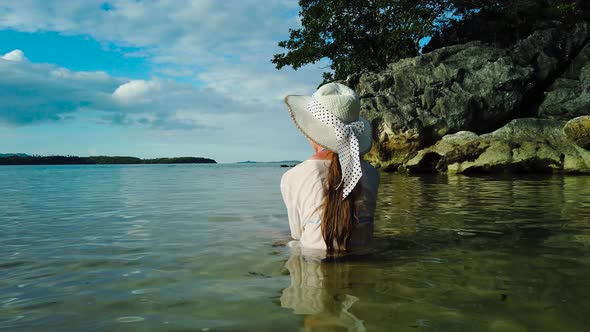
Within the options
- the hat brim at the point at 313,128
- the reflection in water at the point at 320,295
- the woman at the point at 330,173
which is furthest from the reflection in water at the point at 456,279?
the hat brim at the point at 313,128

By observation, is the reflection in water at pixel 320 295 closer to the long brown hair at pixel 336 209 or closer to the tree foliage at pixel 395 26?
the long brown hair at pixel 336 209

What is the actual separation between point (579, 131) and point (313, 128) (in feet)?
52.3

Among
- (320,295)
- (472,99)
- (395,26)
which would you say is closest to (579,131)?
(472,99)

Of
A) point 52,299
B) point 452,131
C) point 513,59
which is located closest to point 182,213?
point 52,299

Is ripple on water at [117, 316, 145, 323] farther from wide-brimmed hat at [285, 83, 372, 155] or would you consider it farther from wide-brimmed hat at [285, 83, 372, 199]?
wide-brimmed hat at [285, 83, 372, 155]

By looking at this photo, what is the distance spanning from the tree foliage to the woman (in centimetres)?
2108

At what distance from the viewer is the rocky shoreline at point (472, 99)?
18.0 meters

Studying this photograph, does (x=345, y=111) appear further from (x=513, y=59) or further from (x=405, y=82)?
(x=513, y=59)

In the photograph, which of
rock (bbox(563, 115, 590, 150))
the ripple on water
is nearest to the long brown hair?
the ripple on water

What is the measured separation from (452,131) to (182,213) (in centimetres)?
1585

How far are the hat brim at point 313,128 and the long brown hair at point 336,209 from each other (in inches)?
5.9

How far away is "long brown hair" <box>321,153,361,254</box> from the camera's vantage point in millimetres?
3416

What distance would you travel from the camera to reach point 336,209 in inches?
135

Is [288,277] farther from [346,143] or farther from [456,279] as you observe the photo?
[456,279]
